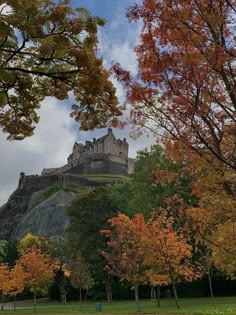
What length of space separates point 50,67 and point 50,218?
70.9m

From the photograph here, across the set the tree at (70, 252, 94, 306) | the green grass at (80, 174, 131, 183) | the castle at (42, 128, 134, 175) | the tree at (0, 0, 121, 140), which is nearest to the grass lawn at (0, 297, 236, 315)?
the tree at (70, 252, 94, 306)

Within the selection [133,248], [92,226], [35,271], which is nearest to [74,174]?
[92,226]

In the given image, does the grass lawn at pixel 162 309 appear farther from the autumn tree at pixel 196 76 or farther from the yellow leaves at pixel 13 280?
the autumn tree at pixel 196 76

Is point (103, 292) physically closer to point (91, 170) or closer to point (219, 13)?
point (219, 13)

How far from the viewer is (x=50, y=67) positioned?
23.2 ft

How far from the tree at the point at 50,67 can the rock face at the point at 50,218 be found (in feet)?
209

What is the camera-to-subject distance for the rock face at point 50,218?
74438 mm

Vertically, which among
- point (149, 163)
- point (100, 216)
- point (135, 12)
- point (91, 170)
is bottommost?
point (135, 12)

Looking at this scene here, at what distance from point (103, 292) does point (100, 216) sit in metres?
9.43

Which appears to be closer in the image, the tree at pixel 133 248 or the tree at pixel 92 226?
the tree at pixel 133 248

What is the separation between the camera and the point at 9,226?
97.4 meters

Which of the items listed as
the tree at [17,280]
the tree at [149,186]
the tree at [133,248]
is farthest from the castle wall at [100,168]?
the tree at [133,248]

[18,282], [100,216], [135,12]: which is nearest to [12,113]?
[135,12]

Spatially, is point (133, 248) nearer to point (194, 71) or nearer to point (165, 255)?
point (165, 255)
